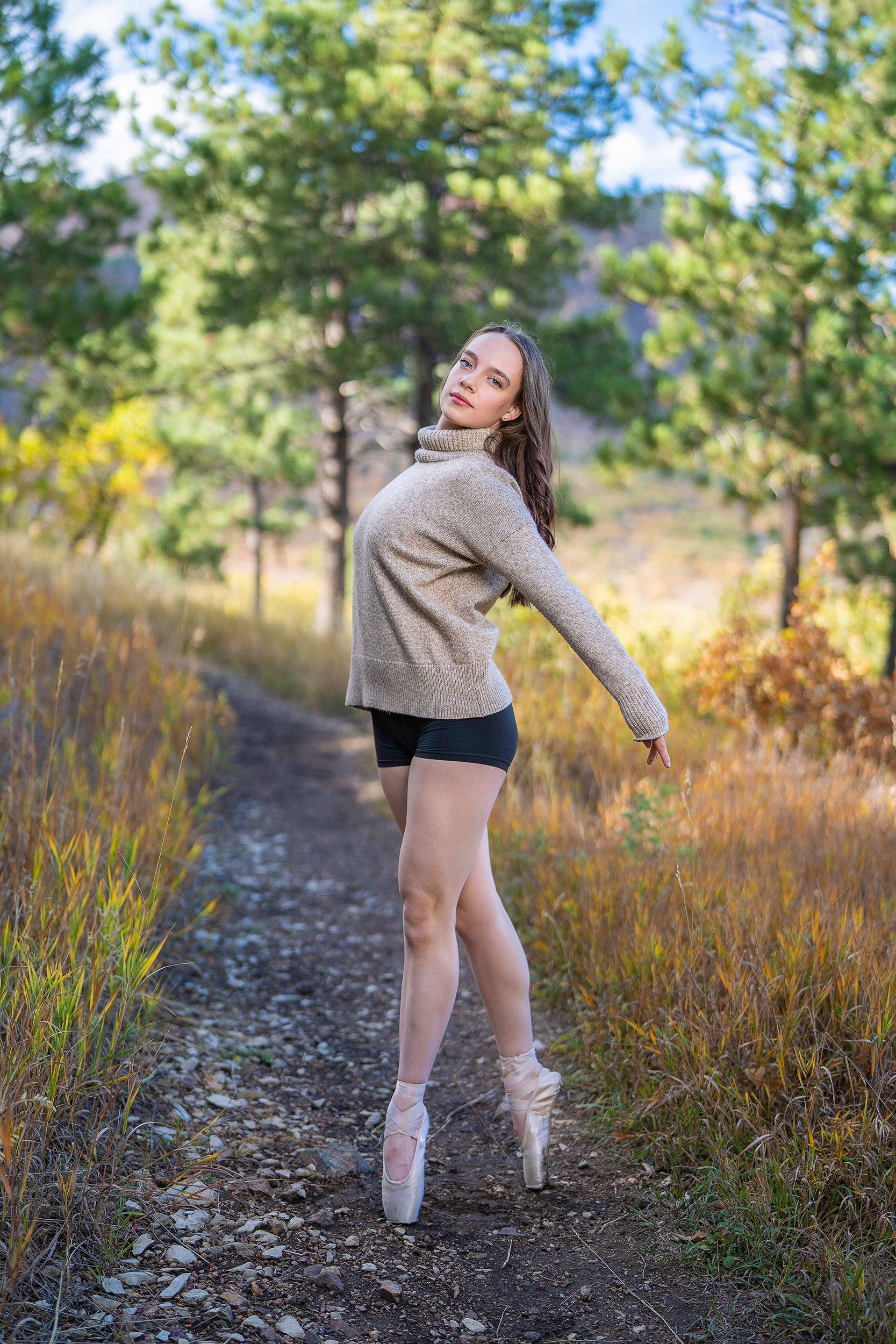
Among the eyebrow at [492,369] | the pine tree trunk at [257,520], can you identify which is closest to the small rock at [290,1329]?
the eyebrow at [492,369]

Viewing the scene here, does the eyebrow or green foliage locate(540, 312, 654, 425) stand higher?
green foliage locate(540, 312, 654, 425)

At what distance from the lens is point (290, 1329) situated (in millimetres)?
1686

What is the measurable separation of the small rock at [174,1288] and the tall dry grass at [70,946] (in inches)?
6.1

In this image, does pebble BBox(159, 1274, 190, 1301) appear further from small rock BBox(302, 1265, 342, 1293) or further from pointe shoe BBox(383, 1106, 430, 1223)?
pointe shoe BBox(383, 1106, 430, 1223)

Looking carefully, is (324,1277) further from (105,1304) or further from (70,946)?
(70,946)

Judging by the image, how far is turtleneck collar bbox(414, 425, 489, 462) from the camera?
6.81 feet

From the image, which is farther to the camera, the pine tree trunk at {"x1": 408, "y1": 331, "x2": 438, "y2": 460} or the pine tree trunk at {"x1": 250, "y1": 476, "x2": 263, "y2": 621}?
the pine tree trunk at {"x1": 250, "y1": 476, "x2": 263, "y2": 621}

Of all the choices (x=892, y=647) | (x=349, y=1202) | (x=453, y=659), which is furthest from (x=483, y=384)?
(x=892, y=647)

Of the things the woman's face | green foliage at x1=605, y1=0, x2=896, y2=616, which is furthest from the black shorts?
green foliage at x1=605, y1=0, x2=896, y2=616

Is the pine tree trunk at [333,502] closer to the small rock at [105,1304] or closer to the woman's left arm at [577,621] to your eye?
the woman's left arm at [577,621]

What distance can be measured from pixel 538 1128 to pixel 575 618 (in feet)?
3.72

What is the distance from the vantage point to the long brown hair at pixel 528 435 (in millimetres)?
2131

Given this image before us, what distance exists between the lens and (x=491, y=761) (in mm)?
2002

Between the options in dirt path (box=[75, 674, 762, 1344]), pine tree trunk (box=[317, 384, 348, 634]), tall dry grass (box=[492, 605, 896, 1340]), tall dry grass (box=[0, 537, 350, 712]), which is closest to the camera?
dirt path (box=[75, 674, 762, 1344])
